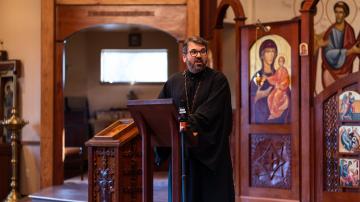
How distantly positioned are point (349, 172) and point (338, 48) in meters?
3.19

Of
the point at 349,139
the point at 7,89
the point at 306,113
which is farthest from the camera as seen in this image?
the point at 7,89

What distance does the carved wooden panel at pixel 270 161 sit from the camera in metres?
5.80

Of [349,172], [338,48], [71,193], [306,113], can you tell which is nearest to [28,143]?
[71,193]

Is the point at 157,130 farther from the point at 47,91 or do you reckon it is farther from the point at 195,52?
the point at 47,91

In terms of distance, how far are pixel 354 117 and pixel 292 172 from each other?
0.85 metres

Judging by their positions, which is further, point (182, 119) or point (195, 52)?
point (195, 52)

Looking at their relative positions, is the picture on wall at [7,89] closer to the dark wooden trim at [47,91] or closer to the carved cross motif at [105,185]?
the dark wooden trim at [47,91]

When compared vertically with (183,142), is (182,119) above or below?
above

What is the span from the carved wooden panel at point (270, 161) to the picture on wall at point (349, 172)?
0.55 m

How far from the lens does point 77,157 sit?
8320 mm

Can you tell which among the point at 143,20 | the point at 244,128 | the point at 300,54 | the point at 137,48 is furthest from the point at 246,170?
the point at 137,48

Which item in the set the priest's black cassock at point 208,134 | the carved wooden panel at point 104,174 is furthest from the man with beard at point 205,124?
the carved wooden panel at point 104,174

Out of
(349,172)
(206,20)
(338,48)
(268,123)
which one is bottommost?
(349,172)

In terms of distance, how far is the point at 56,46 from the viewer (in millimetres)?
7078
